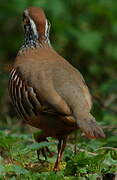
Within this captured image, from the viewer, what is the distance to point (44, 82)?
5586 mm

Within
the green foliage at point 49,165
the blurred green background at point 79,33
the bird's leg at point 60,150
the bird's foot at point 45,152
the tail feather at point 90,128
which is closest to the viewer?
the green foliage at point 49,165

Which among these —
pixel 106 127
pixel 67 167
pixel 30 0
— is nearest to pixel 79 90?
pixel 67 167

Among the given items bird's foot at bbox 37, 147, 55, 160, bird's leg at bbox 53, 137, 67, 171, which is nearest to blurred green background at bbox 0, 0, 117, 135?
bird's foot at bbox 37, 147, 55, 160

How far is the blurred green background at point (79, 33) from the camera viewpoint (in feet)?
37.8

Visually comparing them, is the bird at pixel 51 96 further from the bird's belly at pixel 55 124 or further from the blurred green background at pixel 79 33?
the blurred green background at pixel 79 33

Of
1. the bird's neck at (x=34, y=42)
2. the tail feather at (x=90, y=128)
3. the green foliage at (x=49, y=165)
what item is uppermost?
the bird's neck at (x=34, y=42)

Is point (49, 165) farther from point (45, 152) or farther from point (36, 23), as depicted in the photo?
point (36, 23)

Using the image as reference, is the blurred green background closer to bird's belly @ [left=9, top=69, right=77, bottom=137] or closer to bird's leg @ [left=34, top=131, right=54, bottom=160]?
bird's leg @ [left=34, top=131, right=54, bottom=160]

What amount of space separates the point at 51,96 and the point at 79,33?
6.32 m

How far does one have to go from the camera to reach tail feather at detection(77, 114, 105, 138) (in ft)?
17.2

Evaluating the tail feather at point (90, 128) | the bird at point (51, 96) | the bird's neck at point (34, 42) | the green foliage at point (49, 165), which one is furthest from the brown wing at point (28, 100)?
the bird's neck at point (34, 42)

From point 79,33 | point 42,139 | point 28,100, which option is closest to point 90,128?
point 28,100

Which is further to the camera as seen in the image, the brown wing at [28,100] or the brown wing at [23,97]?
the brown wing at [23,97]

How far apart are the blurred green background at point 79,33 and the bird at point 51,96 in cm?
507
